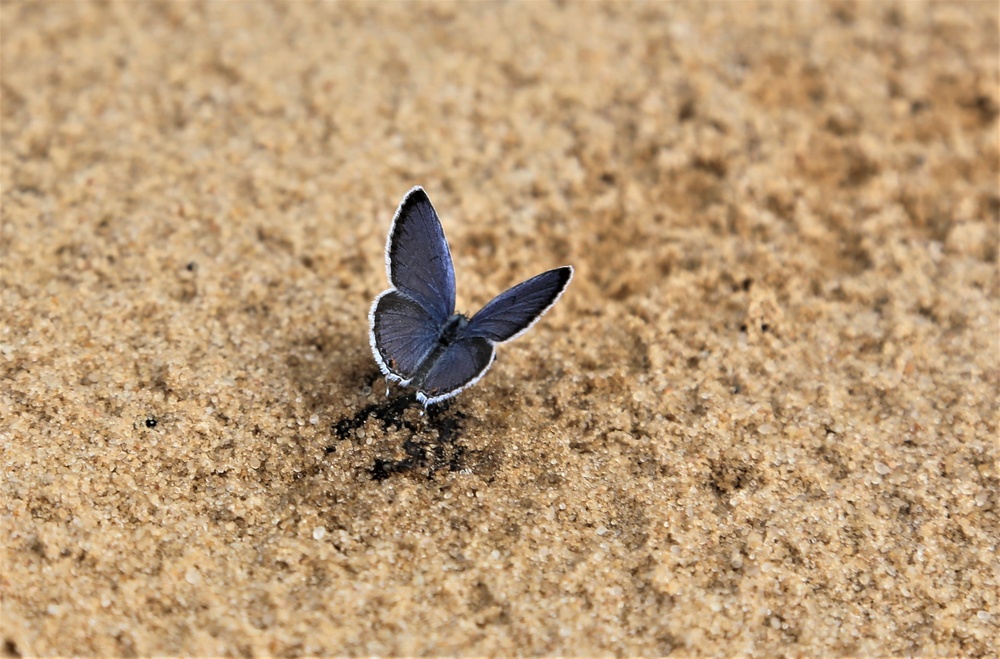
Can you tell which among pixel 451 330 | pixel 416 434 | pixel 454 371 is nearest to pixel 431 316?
pixel 451 330

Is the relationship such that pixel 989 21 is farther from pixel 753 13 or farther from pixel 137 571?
pixel 137 571

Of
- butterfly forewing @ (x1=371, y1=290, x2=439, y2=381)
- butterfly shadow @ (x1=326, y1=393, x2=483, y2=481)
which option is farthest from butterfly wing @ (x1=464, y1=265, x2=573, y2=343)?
butterfly shadow @ (x1=326, y1=393, x2=483, y2=481)

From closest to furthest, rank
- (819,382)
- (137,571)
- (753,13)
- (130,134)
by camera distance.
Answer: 1. (137,571)
2. (819,382)
3. (130,134)
4. (753,13)

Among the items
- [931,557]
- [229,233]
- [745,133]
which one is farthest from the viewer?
[745,133]

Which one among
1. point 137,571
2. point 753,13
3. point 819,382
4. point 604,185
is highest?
point 753,13

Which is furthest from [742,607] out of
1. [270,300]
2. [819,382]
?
[270,300]

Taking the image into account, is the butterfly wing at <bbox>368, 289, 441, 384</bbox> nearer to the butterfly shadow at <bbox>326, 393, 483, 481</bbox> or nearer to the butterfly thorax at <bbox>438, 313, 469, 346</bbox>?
the butterfly thorax at <bbox>438, 313, 469, 346</bbox>

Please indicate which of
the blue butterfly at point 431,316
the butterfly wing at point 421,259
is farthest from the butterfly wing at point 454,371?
the butterfly wing at point 421,259
